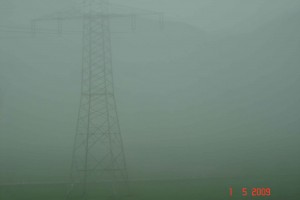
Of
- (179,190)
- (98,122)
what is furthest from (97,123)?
(179,190)

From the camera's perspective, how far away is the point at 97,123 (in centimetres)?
628

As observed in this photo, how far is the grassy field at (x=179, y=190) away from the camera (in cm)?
Result: 556

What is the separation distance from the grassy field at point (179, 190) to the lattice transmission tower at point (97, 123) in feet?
0.65

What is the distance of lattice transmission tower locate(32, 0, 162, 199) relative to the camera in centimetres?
596

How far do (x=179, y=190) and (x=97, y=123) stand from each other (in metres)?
1.68

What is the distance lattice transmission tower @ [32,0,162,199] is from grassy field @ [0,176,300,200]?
20cm

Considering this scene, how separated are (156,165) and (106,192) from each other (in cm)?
102
